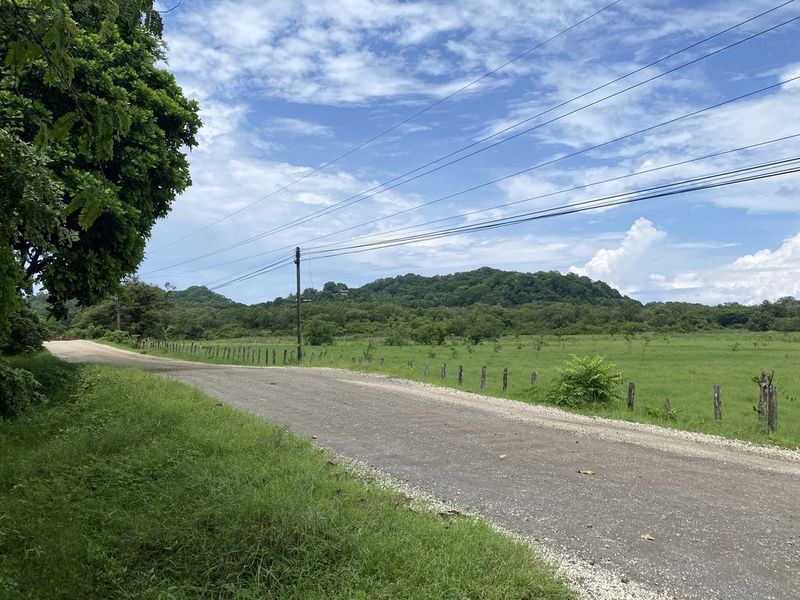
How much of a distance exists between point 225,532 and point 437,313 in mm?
76320

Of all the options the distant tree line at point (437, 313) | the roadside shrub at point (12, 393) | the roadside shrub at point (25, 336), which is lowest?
the roadside shrub at point (12, 393)

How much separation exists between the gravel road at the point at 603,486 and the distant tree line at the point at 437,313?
42.3 m

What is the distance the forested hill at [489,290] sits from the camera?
106688 mm

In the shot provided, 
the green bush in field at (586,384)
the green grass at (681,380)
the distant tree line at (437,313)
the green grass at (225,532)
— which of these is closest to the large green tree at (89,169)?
Answer: the green grass at (225,532)

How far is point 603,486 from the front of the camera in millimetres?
6785

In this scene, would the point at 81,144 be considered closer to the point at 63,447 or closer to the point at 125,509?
the point at 125,509

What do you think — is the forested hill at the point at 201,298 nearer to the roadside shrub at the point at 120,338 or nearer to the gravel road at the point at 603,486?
the roadside shrub at the point at 120,338

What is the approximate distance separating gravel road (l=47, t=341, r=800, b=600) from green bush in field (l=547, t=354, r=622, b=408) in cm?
163

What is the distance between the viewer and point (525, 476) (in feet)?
23.6

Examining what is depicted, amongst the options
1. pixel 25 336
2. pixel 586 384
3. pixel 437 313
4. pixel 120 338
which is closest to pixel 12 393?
pixel 25 336

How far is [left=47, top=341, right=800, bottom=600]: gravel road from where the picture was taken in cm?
451

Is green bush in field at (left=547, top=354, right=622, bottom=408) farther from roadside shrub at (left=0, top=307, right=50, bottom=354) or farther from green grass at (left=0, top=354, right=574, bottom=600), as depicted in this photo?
roadside shrub at (left=0, top=307, right=50, bottom=354)

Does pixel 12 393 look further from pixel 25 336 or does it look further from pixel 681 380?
pixel 681 380

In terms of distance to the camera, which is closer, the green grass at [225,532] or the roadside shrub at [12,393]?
the green grass at [225,532]
